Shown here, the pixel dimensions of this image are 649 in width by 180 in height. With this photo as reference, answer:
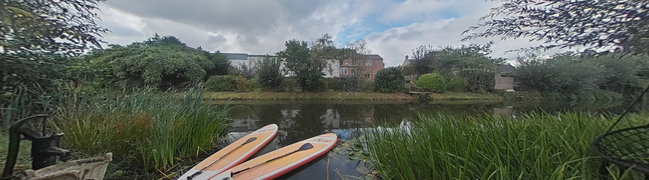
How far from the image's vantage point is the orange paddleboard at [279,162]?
2.17 metres

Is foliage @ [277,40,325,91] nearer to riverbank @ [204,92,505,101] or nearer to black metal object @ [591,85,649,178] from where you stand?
riverbank @ [204,92,505,101]

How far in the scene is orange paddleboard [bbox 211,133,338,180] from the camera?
217cm

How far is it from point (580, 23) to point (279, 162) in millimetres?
2701

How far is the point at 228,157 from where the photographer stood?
2.63 m

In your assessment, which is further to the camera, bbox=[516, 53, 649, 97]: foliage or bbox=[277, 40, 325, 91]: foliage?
bbox=[277, 40, 325, 91]: foliage

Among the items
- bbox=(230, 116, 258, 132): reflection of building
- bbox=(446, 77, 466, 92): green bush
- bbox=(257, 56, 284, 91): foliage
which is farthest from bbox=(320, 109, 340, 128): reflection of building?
bbox=(446, 77, 466, 92): green bush

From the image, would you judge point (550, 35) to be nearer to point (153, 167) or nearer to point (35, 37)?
point (153, 167)

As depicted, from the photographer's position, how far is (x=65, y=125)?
196cm

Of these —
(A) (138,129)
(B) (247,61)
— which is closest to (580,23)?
(A) (138,129)

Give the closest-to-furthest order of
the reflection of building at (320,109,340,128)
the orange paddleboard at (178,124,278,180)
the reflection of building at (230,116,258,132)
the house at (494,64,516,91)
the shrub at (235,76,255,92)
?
the orange paddleboard at (178,124,278,180) < the reflection of building at (230,116,258,132) < the reflection of building at (320,109,340,128) < the shrub at (235,76,255,92) < the house at (494,64,516,91)

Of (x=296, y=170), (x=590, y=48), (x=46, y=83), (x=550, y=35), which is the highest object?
(x=550, y=35)

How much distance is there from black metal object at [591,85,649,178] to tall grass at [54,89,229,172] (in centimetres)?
335

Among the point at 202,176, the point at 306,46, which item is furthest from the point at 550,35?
the point at 306,46

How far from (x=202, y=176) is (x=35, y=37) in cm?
175
